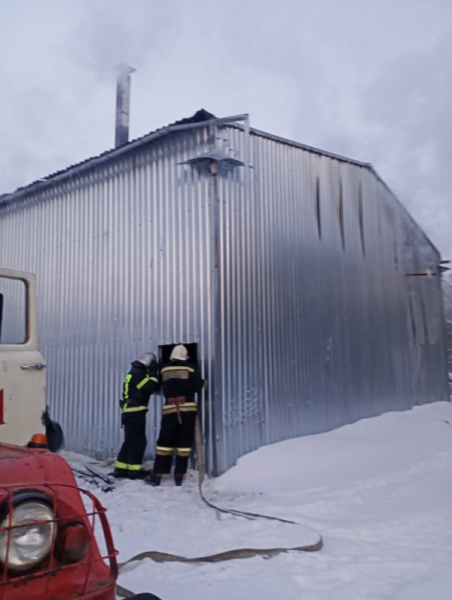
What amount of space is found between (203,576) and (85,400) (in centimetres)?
556

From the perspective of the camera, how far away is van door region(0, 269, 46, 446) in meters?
3.81

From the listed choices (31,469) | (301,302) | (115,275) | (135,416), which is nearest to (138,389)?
(135,416)

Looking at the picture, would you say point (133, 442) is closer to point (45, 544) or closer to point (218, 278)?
point (218, 278)

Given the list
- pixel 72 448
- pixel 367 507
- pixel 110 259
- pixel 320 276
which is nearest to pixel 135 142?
pixel 110 259

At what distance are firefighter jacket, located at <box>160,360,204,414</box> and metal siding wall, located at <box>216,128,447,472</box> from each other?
464 mm

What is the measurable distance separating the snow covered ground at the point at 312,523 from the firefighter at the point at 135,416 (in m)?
0.40

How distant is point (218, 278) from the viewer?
7660mm

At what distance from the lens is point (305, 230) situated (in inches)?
376

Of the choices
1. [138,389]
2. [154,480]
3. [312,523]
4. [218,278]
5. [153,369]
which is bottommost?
[312,523]

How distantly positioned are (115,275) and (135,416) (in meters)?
2.59

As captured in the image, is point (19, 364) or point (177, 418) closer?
point (19, 364)

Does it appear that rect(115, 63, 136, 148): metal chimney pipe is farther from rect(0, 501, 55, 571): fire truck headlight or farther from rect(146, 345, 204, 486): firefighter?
rect(0, 501, 55, 571): fire truck headlight

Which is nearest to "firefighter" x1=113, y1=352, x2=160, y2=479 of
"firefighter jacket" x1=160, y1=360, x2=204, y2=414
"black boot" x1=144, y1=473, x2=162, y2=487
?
"black boot" x1=144, y1=473, x2=162, y2=487

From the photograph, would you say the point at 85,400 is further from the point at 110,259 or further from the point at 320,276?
the point at 320,276
